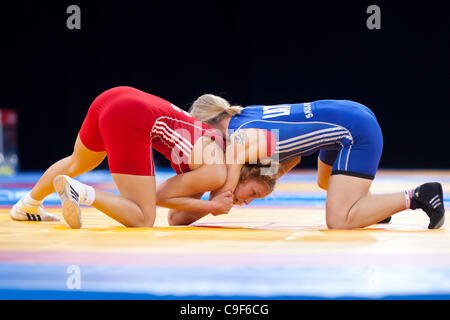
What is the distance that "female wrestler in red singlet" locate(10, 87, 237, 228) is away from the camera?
6.63 ft

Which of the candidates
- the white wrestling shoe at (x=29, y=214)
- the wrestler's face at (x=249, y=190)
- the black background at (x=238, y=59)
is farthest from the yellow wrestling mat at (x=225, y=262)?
the black background at (x=238, y=59)

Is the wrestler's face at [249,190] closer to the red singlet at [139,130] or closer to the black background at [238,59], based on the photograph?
the red singlet at [139,130]

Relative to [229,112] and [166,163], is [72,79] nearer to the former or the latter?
[166,163]

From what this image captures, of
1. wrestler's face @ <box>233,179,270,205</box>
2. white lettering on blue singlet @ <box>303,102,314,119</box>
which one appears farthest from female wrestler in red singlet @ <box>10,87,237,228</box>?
white lettering on blue singlet @ <box>303,102,314,119</box>

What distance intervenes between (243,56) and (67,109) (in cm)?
310

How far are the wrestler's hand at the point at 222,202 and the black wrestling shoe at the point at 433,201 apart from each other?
0.76 meters

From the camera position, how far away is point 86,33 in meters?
8.42

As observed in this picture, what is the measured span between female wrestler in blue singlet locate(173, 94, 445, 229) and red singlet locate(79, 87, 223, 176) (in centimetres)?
14

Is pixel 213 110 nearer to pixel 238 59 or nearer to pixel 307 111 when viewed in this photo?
pixel 307 111

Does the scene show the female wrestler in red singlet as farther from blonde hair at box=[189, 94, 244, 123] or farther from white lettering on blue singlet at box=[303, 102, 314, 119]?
white lettering on blue singlet at box=[303, 102, 314, 119]

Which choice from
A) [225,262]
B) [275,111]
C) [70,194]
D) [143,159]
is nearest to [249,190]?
[275,111]

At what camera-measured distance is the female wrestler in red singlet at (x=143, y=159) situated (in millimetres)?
2020

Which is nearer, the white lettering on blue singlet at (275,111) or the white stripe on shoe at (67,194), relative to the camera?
the white stripe on shoe at (67,194)
